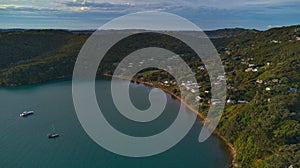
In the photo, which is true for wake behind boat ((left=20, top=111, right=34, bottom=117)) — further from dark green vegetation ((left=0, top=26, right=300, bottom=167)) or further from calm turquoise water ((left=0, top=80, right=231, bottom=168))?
dark green vegetation ((left=0, top=26, right=300, bottom=167))

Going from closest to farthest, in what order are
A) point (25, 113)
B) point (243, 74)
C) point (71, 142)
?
1. point (71, 142)
2. point (25, 113)
3. point (243, 74)

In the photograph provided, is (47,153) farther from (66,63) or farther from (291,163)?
(66,63)

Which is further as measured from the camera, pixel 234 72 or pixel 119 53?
pixel 119 53

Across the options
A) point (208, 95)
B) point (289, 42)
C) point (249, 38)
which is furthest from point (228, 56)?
point (208, 95)

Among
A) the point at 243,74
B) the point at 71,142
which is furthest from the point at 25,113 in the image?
the point at 243,74

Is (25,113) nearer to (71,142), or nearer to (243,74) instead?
Result: (71,142)

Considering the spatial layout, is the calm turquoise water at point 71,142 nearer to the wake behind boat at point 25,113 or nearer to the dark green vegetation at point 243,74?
the wake behind boat at point 25,113
